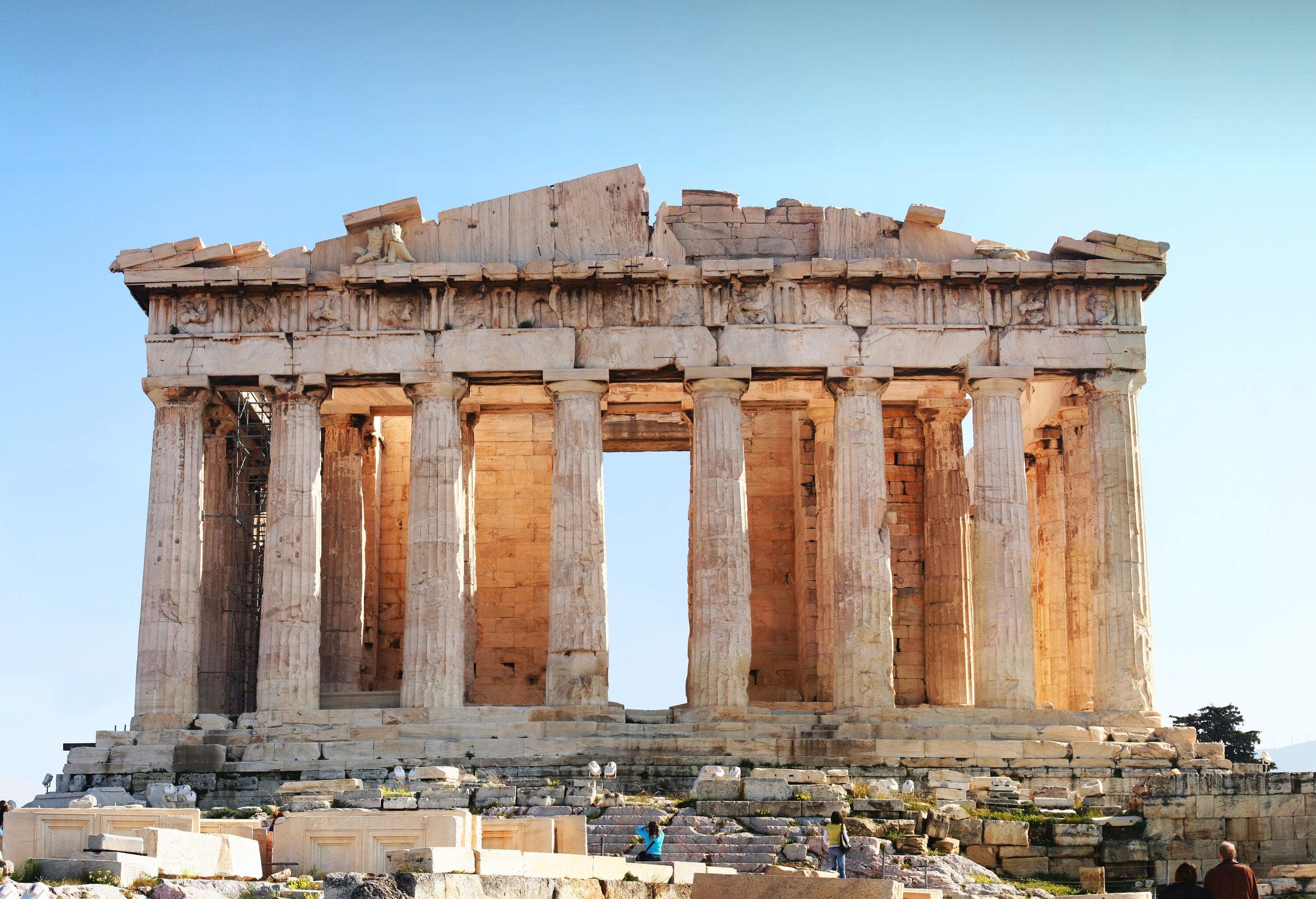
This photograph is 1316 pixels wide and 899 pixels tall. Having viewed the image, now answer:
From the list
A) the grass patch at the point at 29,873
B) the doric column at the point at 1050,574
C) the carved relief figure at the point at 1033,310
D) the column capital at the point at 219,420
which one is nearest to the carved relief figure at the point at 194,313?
the column capital at the point at 219,420

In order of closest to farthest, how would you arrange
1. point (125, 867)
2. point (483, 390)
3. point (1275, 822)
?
point (125, 867), point (1275, 822), point (483, 390)

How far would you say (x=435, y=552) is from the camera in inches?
1460

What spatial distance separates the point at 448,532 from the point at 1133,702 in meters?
13.2

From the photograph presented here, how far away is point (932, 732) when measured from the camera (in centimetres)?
3525

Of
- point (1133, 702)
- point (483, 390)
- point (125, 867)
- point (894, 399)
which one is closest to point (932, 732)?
point (1133, 702)

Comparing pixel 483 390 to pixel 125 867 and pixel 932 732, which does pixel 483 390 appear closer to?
pixel 932 732

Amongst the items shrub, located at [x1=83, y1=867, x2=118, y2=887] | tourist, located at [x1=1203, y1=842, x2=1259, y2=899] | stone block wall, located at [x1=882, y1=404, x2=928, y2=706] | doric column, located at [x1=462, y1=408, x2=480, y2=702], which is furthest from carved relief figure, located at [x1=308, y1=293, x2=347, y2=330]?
tourist, located at [x1=1203, y1=842, x2=1259, y2=899]

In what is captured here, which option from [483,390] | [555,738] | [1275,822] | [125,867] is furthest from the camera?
[483,390]

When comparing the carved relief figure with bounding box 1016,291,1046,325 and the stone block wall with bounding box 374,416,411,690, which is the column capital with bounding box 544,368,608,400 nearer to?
the stone block wall with bounding box 374,416,411,690

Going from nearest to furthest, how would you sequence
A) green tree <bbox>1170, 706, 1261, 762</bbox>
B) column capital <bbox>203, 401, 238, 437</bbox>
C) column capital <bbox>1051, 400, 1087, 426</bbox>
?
column capital <bbox>203, 401, 238, 437</bbox> → column capital <bbox>1051, 400, 1087, 426</bbox> → green tree <bbox>1170, 706, 1261, 762</bbox>

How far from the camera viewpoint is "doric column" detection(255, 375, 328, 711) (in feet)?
120

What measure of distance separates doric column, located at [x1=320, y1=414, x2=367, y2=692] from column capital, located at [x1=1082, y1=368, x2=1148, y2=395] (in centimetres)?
1523

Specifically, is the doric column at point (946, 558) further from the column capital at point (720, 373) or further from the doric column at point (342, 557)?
the doric column at point (342, 557)

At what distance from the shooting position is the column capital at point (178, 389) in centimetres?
3772
